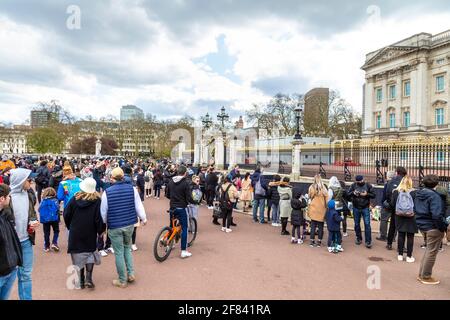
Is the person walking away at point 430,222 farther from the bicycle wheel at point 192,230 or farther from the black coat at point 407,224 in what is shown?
the bicycle wheel at point 192,230

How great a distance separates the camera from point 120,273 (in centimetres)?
480

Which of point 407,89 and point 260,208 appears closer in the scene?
point 260,208

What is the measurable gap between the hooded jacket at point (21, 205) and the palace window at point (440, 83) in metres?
47.1

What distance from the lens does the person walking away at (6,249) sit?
3.29 metres

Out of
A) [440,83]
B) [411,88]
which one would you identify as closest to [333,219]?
[440,83]

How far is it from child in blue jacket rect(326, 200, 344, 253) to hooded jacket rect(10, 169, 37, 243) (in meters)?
5.59

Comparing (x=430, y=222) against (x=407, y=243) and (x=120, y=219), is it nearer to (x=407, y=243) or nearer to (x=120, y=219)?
(x=407, y=243)

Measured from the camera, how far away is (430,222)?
5172 millimetres

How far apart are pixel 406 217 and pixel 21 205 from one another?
21.8 ft

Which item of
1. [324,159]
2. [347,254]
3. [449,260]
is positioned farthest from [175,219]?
[324,159]

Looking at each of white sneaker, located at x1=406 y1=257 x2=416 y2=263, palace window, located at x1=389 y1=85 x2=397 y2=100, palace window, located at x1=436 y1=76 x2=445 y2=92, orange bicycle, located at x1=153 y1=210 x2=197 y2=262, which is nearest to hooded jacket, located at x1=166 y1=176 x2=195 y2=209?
orange bicycle, located at x1=153 y1=210 x2=197 y2=262

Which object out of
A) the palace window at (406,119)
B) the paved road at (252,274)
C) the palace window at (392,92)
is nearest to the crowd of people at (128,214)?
the paved road at (252,274)

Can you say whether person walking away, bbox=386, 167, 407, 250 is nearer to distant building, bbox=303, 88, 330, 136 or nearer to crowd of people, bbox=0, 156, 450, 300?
crowd of people, bbox=0, 156, 450, 300

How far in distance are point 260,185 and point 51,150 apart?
54.4 meters
